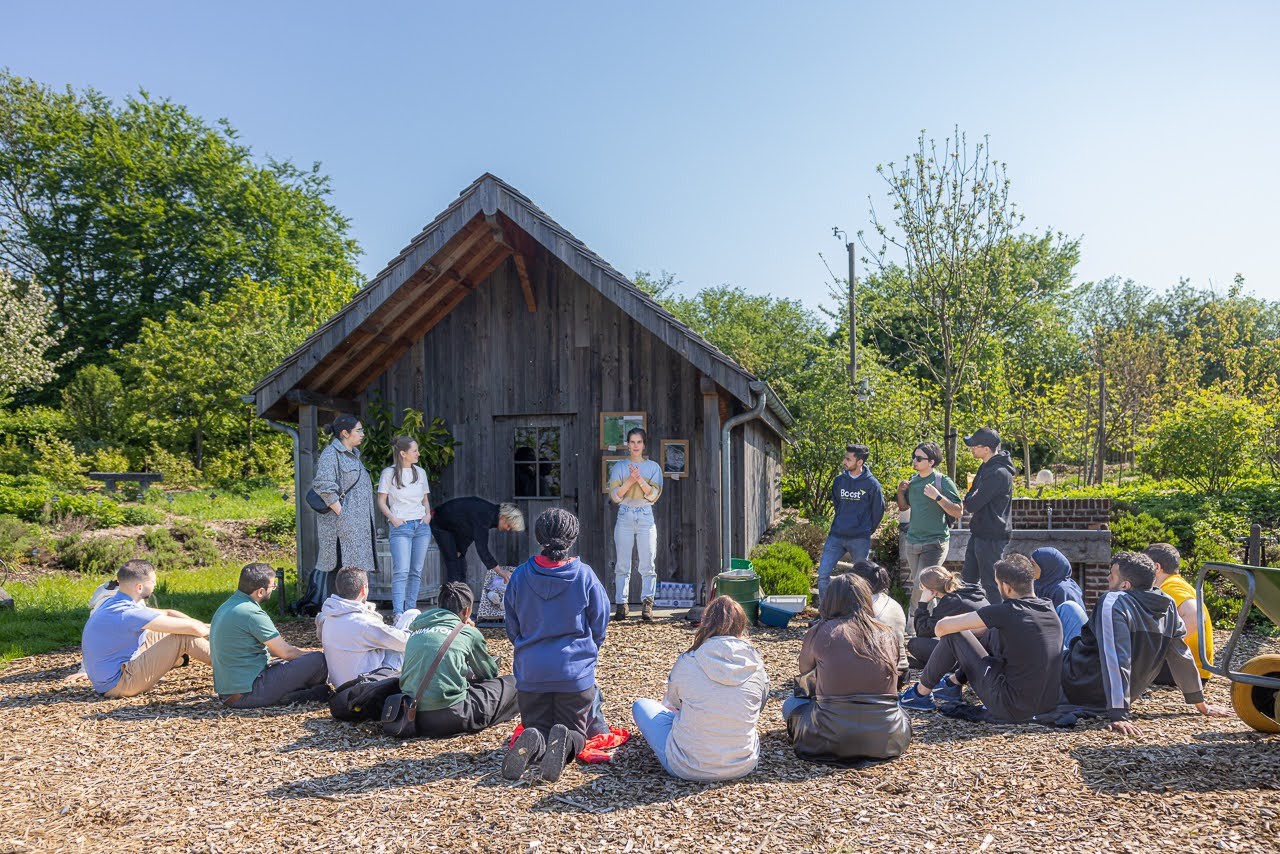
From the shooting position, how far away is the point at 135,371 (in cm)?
2742

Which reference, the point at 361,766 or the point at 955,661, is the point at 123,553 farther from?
the point at 955,661

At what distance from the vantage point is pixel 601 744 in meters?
4.86

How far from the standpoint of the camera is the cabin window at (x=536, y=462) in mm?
10281

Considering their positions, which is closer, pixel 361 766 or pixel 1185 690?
pixel 361 766

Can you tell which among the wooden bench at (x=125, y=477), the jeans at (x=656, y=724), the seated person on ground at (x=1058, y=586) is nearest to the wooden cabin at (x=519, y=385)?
the seated person on ground at (x=1058, y=586)

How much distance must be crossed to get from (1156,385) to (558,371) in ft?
62.1

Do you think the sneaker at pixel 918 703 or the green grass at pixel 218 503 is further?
the green grass at pixel 218 503

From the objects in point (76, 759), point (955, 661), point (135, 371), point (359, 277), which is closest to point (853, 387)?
point (955, 661)

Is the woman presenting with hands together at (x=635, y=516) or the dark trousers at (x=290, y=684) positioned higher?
the woman presenting with hands together at (x=635, y=516)

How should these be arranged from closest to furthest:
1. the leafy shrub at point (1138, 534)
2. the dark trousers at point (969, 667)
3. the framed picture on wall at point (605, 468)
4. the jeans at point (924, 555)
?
the dark trousers at point (969, 667), the jeans at point (924, 555), the leafy shrub at point (1138, 534), the framed picture on wall at point (605, 468)

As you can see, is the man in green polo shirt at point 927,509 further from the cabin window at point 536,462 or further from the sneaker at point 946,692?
the cabin window at point 536,462

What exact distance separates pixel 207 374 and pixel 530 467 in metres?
18.8

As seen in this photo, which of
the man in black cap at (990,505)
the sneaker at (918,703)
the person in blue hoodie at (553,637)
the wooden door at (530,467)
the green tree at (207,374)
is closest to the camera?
the person in blue hoodie at (553,637)

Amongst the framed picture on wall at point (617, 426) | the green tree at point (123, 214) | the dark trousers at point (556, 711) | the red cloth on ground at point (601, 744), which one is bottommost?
the red cloth on ground at point (601, 744)
